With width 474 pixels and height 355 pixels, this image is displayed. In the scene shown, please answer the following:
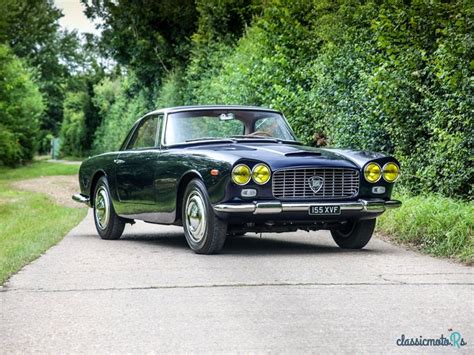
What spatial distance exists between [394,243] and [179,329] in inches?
227

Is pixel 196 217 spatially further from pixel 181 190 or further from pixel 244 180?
pixel 244 180

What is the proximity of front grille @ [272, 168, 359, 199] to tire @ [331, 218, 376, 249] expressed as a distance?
0.62 m

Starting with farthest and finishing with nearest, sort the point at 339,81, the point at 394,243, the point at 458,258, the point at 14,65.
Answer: the point at 14,65
the point at 339,81
the point at 394,243
the point at 458,258

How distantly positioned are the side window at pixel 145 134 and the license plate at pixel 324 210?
2.47 meters

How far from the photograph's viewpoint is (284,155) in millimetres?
9805

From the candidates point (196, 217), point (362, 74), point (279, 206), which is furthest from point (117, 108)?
point (279, 206)

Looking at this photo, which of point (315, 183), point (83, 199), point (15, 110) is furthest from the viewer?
point (15, 110)

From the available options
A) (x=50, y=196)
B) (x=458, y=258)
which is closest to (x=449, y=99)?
(x=458, y=258)

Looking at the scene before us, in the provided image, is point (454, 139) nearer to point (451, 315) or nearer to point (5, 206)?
point (451, 315)

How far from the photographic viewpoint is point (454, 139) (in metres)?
11.4

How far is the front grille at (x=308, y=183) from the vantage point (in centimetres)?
962

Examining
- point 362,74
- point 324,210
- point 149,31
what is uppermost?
point 149,31

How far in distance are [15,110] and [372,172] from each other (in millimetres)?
37331

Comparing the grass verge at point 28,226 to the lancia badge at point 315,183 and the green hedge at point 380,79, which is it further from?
the green hedge at point 380,79
